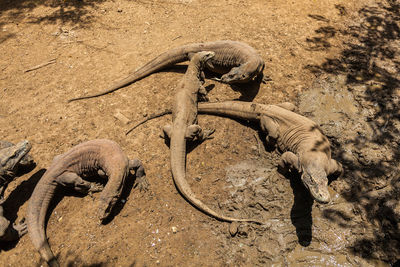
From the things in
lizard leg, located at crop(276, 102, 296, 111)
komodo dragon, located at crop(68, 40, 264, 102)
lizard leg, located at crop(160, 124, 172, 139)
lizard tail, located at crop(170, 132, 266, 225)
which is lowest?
lizard tail, located at crop(170, 132, 266, 225)

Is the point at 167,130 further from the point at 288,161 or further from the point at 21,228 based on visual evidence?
the point at 21,228

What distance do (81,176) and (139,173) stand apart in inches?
57.2

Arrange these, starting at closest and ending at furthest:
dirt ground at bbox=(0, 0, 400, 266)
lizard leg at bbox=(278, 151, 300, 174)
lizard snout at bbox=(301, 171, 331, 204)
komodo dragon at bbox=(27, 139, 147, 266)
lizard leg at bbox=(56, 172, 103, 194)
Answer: lizard snout at bbox=(301, 171, 331, 204)
dirt ground at bbox=(0, 0, 400, 266)
komodo dragon at bbox=(27, 139, 147, 266)
lizard leg at bbox=(278, 151, 300, 174)
lizard leg at bbox=(56, 172, 103, 194)

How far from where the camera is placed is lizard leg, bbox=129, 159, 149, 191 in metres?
6.04

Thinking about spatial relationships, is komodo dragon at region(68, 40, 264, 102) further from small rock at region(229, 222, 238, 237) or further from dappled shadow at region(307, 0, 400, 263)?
small rock at region(229, 222, 238, 237)

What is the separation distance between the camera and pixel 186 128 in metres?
6.44

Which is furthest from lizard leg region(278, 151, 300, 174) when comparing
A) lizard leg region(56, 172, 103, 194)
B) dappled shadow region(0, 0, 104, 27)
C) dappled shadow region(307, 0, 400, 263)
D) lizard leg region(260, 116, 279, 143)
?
dappled shadow region(0, 0, 104, 27)

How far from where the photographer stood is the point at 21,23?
10477 mm

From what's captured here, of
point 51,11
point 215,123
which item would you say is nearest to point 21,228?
point 215,123

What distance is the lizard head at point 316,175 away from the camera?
475 centimetres

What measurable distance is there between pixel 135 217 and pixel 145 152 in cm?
166

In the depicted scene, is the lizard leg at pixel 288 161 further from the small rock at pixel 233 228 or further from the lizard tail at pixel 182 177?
the small rock at pixel 233 228

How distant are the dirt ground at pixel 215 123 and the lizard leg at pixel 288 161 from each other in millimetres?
290

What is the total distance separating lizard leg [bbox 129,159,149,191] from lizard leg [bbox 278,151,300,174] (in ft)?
9.97
